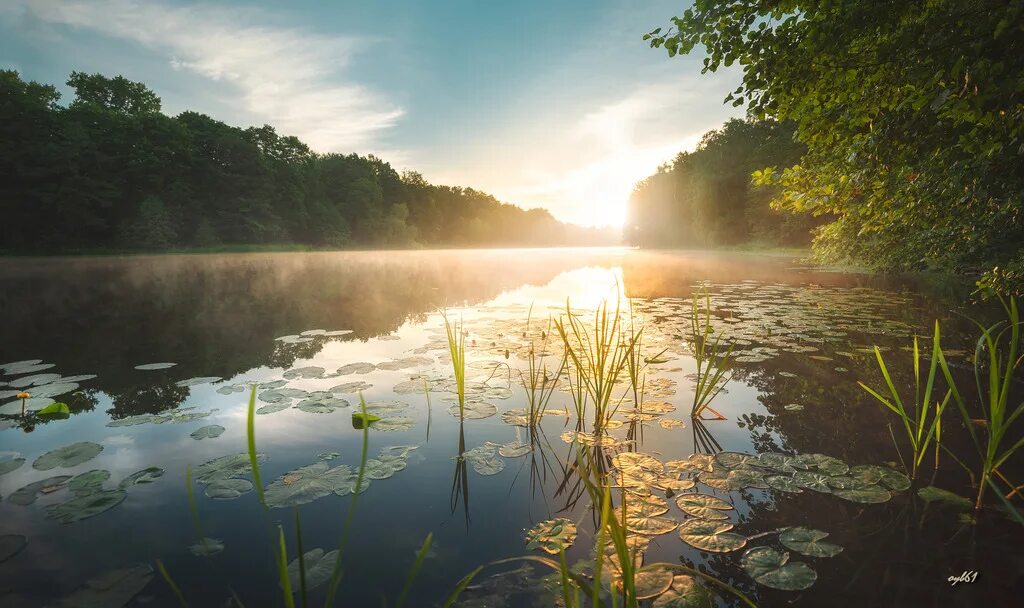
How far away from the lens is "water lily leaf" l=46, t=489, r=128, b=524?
239 cm

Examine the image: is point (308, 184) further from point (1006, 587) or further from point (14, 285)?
point (1006, 587)

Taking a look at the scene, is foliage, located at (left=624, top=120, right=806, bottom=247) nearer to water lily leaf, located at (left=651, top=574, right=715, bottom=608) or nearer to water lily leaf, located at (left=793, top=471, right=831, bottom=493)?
water lily leaf, located at (left=793, top=471, right=831, bottom=493)

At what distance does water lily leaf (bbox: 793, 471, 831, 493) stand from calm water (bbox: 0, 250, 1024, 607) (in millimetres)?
72

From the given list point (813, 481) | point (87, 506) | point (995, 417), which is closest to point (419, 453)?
point (87, 506)

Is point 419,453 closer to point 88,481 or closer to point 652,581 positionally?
point 652,581

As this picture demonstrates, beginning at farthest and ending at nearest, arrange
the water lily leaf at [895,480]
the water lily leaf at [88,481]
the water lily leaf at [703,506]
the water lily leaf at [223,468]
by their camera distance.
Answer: the water lily leaf at [223,468]
the water lily leaf at [88,481]
the water lily leaf at [895,480]
the water lily leaf at [703,506]

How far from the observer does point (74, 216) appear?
3722cm

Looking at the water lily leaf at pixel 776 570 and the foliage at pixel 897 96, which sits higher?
the foliage at pixel 897 96

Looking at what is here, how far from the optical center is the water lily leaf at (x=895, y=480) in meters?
2.53

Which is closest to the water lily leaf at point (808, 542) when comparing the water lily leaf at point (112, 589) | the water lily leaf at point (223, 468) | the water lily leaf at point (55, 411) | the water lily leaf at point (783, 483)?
the water lily leaf at point (783, 483)

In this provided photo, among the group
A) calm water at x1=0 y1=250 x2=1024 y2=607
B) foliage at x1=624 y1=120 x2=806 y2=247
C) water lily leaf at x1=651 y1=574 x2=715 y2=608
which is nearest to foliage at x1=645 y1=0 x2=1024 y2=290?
calm water at x1=0 y1=250 x2=1024 y2=607

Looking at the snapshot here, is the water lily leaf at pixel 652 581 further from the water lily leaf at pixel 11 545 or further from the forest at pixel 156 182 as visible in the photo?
the forest at pixel 156 182

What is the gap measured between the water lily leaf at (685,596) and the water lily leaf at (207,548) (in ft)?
6.89

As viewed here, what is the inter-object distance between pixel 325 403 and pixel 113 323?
23.9 feet
